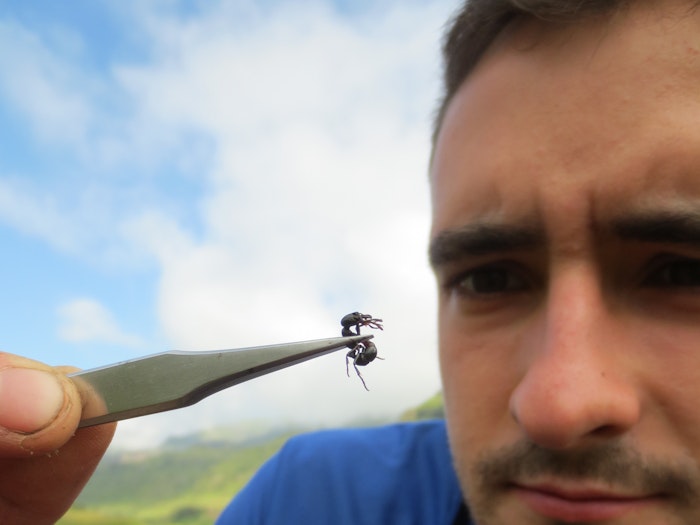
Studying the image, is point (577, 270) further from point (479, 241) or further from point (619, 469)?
point (619, 469)

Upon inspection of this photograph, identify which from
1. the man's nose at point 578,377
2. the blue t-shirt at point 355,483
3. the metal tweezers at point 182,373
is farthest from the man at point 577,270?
the blue t-shirt at point 355,483

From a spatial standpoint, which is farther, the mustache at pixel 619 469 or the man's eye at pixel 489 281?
the man's eye at pixel 489 281

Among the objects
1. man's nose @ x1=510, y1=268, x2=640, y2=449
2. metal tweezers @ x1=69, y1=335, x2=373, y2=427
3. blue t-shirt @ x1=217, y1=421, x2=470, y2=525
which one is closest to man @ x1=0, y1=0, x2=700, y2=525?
man's nose @ x1=510, y1=268, x2=640, y2=449

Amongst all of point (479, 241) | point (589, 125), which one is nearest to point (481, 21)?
point (589, 125)

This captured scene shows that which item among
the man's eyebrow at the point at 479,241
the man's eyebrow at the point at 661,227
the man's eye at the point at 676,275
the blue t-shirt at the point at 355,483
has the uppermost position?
the man's eyebrow at the point at 479,241

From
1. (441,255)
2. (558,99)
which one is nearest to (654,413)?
(441,255)

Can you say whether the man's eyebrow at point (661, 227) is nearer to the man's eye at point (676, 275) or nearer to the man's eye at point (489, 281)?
the man's eye at point (676, 275)
